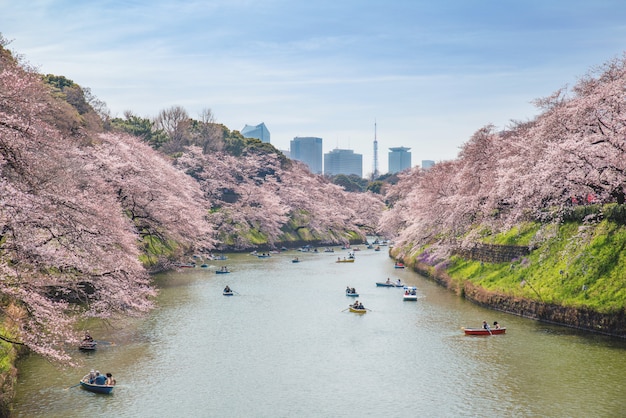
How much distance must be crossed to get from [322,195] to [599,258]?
93.8 metres

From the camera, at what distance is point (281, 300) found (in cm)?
4850

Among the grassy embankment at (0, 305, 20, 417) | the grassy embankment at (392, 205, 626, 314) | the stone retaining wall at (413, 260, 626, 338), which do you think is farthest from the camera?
the grassy embankment at (392, 205, 626, 314)

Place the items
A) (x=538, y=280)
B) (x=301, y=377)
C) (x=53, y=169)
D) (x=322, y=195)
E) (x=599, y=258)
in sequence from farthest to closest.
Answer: (x=322, y=195) < (x=538, y=280) < (x=599, y=258) < (x=53, y=169) < (x=301, y=377)

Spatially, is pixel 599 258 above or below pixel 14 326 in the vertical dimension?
above

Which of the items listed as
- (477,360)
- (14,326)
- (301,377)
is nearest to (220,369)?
(301,377)

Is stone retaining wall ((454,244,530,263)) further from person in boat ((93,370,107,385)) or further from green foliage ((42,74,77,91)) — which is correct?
green foliage ((42,74,77,91))

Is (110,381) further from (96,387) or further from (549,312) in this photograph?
(549,312)

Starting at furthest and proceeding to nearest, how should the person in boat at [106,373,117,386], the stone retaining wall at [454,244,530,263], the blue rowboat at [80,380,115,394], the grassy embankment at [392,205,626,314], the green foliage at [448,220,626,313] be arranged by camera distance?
the stone retaining wall at [454,244,530,263] → the grassy embankment at [392,205,626,314] → the green foliage at [448,220,626,313] → the person in boat at [106,373,117,386] → the blue rowboat at [80,380,115,394]

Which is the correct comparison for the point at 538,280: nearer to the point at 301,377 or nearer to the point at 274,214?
the point at 301,377

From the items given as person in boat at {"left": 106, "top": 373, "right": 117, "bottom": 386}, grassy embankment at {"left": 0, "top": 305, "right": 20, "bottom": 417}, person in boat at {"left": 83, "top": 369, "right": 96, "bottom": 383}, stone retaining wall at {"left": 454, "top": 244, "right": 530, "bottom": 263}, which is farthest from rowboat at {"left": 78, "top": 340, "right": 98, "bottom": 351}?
stone retaining wall at {"left": 454, "top": 244, "right": 530, "bottom": 263}

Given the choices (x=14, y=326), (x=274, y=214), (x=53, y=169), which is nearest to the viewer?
(x=14, y=326)

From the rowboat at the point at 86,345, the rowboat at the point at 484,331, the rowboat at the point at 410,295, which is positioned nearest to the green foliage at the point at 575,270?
the rowboat at the point at 484,331

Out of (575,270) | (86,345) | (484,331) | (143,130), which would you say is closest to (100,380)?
(86,345)

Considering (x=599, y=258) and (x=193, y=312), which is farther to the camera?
(x=193, y=312)
